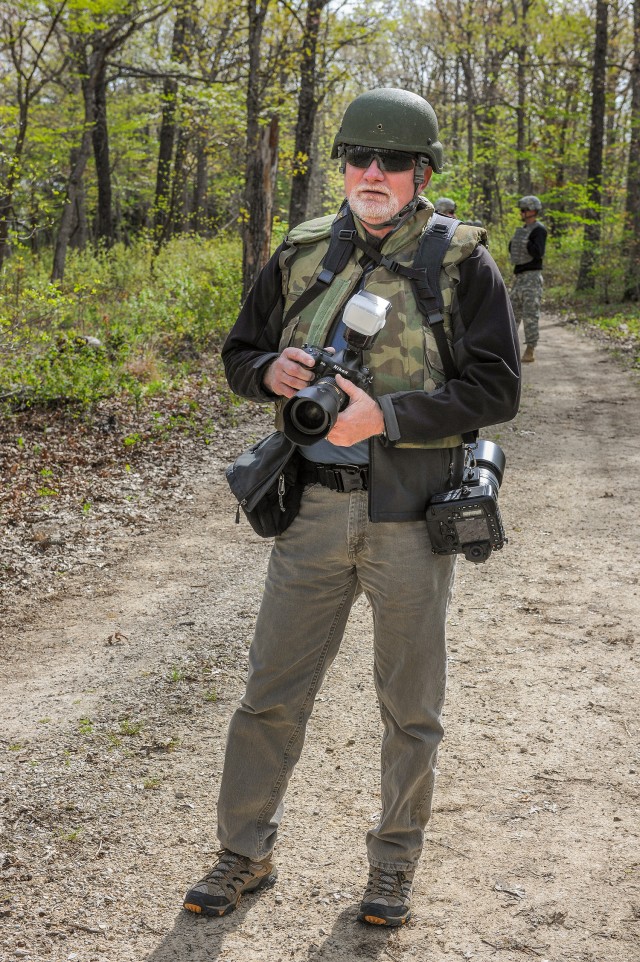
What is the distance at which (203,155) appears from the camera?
22.6 metres

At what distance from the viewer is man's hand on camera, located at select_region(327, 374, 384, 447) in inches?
89.9

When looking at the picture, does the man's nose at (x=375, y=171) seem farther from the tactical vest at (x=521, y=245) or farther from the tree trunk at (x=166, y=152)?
the tree trunk at (x=166, y=152)

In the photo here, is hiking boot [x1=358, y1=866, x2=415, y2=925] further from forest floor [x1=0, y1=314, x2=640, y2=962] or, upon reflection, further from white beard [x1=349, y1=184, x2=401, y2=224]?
white beard [x1=349, y1=184, x2=401, y2=224]

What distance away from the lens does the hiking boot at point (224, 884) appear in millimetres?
2709

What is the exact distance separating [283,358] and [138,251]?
15566 millimetres

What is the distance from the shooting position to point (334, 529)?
254 cm

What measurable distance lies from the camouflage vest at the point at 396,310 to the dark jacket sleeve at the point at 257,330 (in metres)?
0.11

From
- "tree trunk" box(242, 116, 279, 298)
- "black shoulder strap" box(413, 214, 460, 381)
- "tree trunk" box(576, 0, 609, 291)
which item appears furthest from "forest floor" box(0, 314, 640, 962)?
"tree trunk" box(576, 0, 609, 291)

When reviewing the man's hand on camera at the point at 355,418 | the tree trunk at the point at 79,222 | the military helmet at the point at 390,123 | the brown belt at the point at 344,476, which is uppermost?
the tree trunk at the point at 79,222

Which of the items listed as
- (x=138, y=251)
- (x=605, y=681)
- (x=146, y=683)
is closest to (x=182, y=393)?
(x=146, y=683)

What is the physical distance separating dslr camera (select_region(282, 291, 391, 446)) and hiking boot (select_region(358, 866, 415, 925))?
55.1 inches

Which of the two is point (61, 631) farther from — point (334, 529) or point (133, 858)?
point (334, 529)

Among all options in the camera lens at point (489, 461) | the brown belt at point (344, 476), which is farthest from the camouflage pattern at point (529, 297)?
the brown belt at point (344, 476)

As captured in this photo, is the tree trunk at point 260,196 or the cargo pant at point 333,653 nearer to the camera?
the cargo pant at point 333,653
